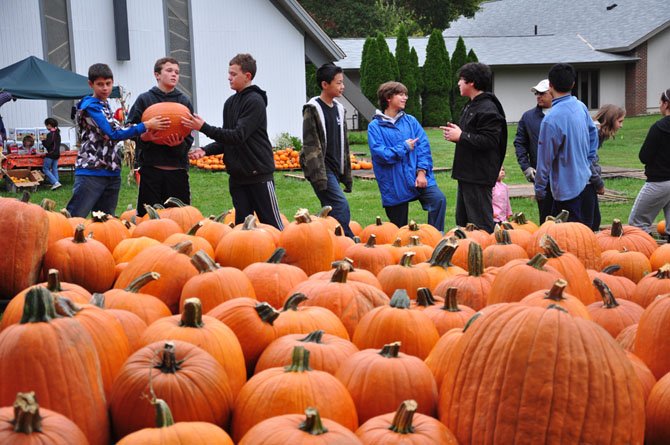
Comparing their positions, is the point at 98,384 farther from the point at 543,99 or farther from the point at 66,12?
the point at 66,12

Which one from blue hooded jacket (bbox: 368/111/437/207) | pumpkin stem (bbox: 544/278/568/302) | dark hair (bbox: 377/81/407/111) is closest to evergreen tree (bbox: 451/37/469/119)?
dark hair (bbox: 377/81/407/111)

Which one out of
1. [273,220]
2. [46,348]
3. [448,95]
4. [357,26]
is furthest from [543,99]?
[357,26]

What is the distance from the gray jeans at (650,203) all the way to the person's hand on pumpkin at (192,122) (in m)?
4.38

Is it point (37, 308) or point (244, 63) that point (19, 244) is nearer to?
point (37, 308)

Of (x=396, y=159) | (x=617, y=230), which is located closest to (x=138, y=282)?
(x=617, y=230)

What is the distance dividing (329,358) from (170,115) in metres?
4.19

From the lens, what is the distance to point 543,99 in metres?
7.90

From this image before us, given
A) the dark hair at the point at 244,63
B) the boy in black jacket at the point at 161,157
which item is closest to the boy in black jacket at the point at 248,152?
the dark hair at the point at 244,63

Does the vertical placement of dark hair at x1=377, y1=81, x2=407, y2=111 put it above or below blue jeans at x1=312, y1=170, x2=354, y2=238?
above

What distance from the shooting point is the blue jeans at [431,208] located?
7340 mm

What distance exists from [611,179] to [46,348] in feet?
46.3

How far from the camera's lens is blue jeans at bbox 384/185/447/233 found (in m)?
7.34

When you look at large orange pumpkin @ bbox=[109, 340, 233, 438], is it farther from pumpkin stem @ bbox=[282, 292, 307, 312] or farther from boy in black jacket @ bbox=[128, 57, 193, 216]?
boy in black jacket @ bbox=[128, 57, 193, 216]

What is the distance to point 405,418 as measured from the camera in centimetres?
198
